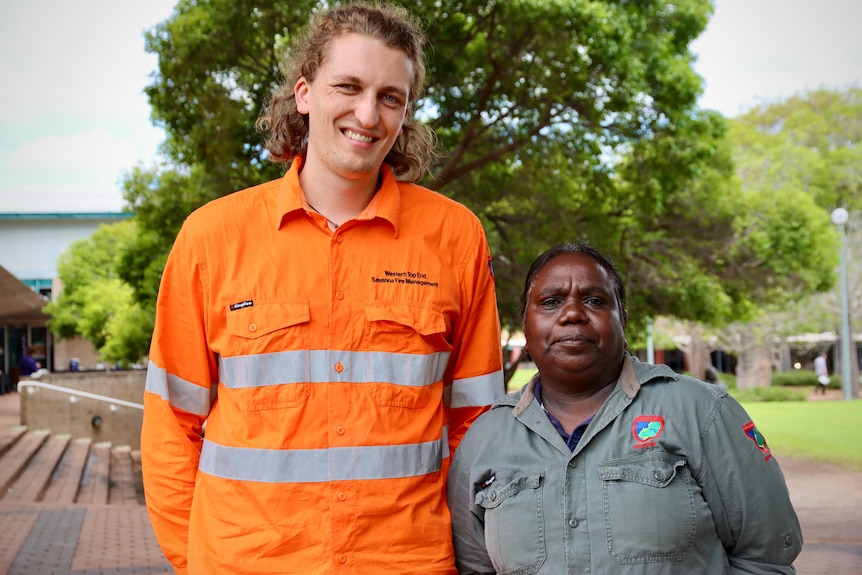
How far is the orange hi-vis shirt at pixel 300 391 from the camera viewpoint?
7.87 ft

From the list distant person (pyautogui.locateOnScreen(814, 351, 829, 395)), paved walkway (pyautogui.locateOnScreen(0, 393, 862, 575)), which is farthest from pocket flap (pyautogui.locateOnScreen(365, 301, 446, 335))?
distant person (pyautogui.locateOnScreen(814, 351, 829, 395))

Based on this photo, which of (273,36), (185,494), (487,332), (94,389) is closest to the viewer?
(185,494)

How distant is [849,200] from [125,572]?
29.3 m

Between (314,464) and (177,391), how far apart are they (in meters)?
0.46

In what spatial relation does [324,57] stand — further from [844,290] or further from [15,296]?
[15,296]

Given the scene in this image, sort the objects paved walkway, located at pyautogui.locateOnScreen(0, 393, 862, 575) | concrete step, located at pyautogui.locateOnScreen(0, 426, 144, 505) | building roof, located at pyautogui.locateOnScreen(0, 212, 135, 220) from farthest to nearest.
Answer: building roof, located at pyautogui.locateOnScreen(0, 212, 135, 220) → concrete step, located at pyautogui.locateOnScreen(0, 426, 144, 505) → paved walkway, located at pyautogui.locateOnScreen(0, 393, 862, 575)

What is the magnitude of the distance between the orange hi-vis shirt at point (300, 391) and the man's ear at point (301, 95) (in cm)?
20

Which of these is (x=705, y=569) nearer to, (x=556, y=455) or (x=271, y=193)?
A: (x=556, y=455)

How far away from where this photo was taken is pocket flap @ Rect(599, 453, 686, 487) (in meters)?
2.24

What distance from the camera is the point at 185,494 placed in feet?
8.32

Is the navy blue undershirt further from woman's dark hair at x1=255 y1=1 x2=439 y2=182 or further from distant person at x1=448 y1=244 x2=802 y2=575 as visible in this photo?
woman's dark hair at x1=255 y1=1 x2=439 y2=182

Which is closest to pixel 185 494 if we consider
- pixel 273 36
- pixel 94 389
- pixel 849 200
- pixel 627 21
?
pixel 273 36

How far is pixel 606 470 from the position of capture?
2.29 meters

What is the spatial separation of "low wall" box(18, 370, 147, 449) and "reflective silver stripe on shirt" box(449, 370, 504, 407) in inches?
718
